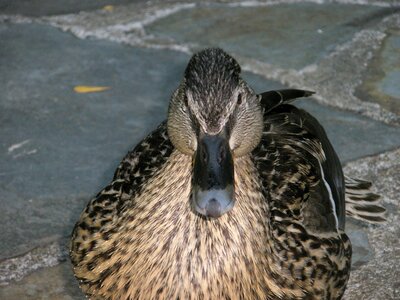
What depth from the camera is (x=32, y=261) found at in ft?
13.8

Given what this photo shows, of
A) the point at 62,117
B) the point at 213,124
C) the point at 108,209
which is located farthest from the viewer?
the point at 62,117

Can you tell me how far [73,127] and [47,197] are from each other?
66cm

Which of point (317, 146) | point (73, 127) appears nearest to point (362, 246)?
point (317, 146)

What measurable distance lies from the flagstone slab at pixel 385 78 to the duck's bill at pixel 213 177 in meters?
2.32

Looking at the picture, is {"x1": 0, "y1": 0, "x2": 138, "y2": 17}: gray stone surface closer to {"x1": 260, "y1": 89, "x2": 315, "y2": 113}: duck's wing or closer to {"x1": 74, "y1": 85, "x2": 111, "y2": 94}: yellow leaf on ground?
{"x1": 74, "y1": 85, "x2": 111, "y2": 94}: yellow leaf on ground

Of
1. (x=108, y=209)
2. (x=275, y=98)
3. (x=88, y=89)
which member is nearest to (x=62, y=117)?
(x=88, y=89)

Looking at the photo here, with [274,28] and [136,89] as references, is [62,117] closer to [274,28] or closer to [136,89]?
[136,89]

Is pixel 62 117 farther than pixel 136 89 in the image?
No

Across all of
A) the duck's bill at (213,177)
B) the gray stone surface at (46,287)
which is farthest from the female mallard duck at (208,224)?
the gray stone surface at (46,287)

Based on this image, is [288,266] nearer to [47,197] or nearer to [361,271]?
[361,271]

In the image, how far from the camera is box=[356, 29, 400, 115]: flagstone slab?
17.5ft

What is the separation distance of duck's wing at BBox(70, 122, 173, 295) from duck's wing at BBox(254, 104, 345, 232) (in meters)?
0.43

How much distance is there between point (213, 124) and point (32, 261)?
138cm

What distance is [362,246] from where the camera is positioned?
438cm
